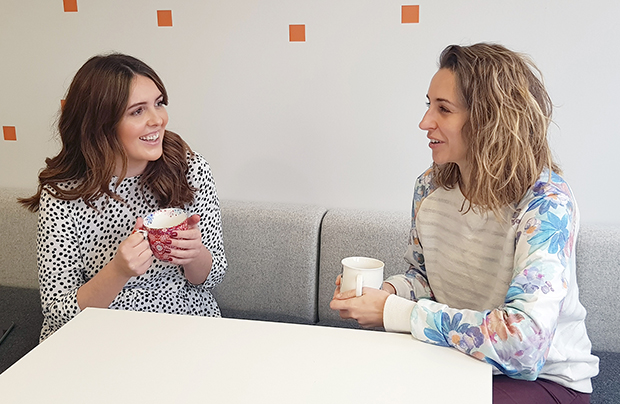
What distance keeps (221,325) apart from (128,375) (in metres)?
0.21

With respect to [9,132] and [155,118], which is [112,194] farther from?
[9,132]

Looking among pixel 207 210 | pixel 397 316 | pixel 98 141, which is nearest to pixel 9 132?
pixel 98 141

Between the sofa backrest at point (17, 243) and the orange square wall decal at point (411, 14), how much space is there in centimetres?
138

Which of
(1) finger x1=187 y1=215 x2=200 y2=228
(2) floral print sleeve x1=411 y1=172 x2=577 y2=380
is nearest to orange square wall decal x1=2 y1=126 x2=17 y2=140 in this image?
(1) finger x1=187 y1=215 x2=200 y2=228

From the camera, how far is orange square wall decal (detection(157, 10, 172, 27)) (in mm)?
2057

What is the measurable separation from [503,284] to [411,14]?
100 centimetres

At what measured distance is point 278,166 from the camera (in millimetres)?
2090

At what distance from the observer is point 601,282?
1.69 meters

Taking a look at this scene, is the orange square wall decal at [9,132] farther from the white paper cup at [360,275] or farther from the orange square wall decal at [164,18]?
the white paper cup at [360,275]

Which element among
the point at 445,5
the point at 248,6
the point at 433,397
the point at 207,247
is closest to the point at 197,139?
the point at 248,6

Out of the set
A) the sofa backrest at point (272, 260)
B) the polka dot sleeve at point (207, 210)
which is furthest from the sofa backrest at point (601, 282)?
the polka dot sleeve at point (207, 210)

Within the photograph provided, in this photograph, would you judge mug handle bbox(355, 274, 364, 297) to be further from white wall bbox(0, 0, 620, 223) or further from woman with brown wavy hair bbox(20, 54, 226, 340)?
white wall bbox(0, 0, 620, 223)

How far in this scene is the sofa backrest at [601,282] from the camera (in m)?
1.68

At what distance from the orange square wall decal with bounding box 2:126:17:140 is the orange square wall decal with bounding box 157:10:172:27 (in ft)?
2.31
